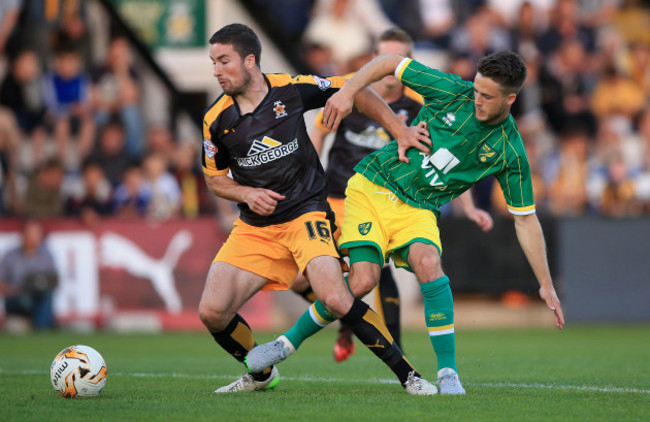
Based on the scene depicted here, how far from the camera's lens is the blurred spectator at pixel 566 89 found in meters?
17.0

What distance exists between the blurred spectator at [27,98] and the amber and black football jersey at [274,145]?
29.0 feet

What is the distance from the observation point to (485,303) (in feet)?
50.9

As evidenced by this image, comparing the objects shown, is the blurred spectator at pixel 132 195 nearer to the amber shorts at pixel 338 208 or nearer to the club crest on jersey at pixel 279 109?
the amber shorts at pixel 338 208

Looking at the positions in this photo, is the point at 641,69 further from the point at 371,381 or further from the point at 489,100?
the point at 489,100

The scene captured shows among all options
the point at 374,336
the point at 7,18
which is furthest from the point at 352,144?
the point at 7,18

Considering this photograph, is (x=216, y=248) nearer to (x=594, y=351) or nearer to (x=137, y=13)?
(x=137, y=13)

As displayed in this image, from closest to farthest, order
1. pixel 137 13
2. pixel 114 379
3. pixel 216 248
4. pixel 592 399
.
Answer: pixel 592 399 → pixel 114 379 → pixel 216 248 → pixel 137 13

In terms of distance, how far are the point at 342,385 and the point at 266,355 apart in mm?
942

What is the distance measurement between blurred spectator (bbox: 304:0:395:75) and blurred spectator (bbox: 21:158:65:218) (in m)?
4.85

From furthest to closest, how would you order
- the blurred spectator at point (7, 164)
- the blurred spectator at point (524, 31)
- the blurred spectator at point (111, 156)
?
the blurred spectator at point (524, 31)
the blurred spectator at point (111, 156)
the blurred spectator at point (7, 164)

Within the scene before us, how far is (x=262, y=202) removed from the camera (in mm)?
6730

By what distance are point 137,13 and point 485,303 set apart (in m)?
7.03

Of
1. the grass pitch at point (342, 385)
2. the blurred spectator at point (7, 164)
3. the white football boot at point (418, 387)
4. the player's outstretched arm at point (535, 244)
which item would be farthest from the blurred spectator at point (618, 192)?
the white football boot at point (418, 387)

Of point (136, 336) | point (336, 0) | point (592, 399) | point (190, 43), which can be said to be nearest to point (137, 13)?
point (190, 43)
